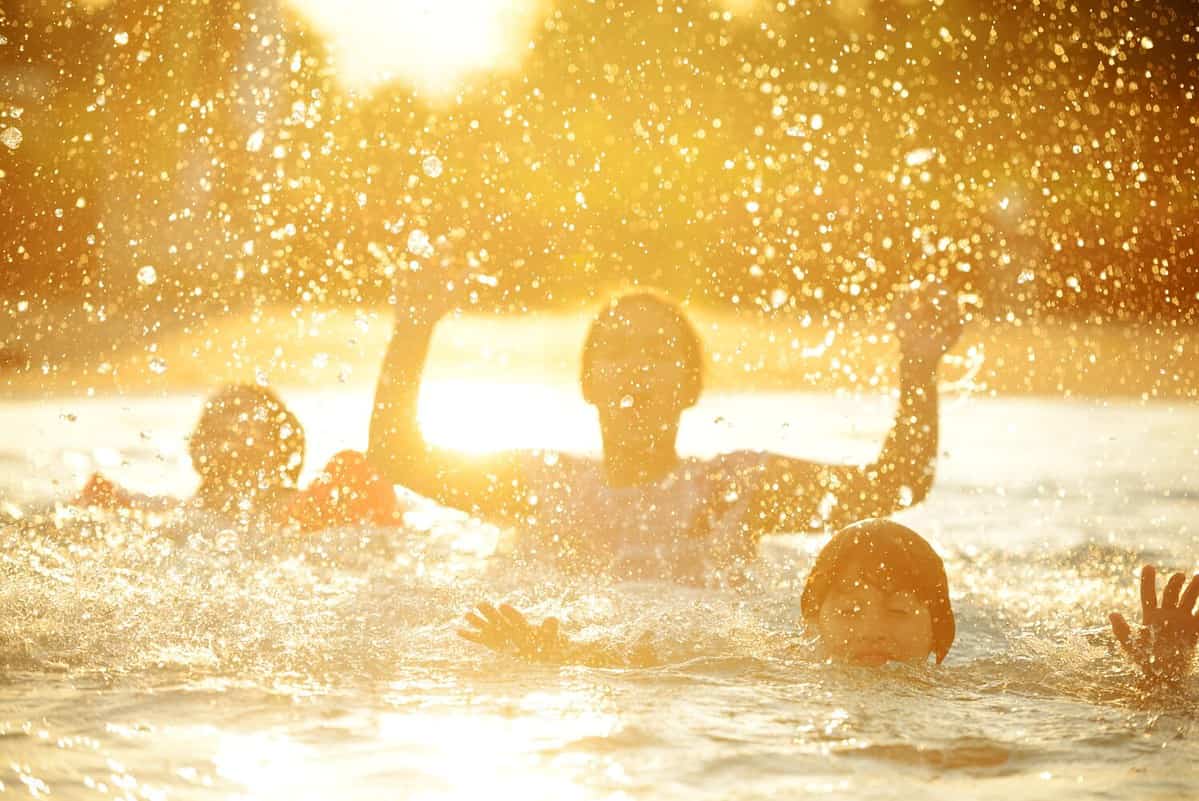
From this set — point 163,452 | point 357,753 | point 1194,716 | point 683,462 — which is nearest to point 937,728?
point 1194,716

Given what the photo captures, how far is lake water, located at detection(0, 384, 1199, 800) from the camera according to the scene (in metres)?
2.86

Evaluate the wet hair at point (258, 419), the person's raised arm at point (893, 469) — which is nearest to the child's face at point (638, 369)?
the person's raised arm at point (893, 469)

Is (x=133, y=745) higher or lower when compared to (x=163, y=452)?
lower

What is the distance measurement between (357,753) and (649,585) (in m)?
2.26

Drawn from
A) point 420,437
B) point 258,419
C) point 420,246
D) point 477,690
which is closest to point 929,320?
point 420,246

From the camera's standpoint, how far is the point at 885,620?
4.09 m

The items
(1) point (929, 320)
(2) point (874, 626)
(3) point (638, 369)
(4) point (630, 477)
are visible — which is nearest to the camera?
(2) point (874, 626)

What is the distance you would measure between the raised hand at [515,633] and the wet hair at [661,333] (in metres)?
1.66

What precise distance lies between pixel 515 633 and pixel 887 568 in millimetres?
1189

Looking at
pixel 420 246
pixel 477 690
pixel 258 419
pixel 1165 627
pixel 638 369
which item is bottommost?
pixel 477 690

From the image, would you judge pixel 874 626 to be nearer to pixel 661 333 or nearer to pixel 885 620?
pixel 885 620

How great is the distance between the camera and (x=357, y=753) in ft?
9.84

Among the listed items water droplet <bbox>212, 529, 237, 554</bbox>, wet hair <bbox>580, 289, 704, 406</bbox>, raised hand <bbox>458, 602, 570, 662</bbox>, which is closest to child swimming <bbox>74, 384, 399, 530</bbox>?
water droplet <bbox>212, 529, 237, 554</bbox>

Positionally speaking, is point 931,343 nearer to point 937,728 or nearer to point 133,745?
point 937,728
